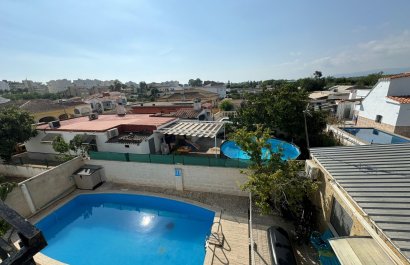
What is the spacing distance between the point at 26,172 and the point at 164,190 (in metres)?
16.2

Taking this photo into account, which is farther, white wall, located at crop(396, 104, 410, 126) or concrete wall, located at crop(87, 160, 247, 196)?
white wall, located at crop(396, 104, 410, 126)

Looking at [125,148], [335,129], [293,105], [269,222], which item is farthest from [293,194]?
[125,148]

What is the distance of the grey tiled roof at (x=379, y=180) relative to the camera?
753 cm

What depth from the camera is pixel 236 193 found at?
20.2 meters

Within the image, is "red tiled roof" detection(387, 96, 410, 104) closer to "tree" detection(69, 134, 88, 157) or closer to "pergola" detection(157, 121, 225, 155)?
"pergola" detection(157, 121, 225, 155)

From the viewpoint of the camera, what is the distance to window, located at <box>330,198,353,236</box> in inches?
432

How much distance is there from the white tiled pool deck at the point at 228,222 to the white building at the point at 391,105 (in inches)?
745

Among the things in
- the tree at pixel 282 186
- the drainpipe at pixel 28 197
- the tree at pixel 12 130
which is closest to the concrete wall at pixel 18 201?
the drainpipe at pixel 28 197

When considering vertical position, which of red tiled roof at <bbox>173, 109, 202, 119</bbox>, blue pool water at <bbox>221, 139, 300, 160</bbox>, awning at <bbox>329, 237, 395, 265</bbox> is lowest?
blue pool water at <bbox>221, 139, 300, 160</bbox>

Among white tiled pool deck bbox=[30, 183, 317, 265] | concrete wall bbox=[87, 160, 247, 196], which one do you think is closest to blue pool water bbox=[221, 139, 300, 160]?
concrete wall bbox=[87, 160, 247, 196]

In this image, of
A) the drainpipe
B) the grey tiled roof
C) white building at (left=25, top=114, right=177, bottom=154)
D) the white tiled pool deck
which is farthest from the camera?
white building at (left=25, top=114, right=177, bottom=154)

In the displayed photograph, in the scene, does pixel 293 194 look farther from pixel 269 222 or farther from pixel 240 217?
pixel 240 217

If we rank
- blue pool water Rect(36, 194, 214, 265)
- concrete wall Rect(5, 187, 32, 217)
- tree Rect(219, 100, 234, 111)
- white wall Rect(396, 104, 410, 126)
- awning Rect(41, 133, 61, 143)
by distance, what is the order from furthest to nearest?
tree Rect(219, 100, 234, 111), awning Rect(41, 133, 61, 143), white wall Rect(396, 104, 410, 126), concrete wall Rect(5, 187, 32, 217), blue pool water Rect(36, 194, 214, 265)

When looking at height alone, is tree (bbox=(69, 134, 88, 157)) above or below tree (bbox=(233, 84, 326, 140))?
below
